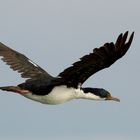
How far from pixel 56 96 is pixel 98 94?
1482 millimetres

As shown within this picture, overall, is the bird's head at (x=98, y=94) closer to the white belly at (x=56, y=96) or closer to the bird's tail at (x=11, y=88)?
the white belly at (x=56, y=96)

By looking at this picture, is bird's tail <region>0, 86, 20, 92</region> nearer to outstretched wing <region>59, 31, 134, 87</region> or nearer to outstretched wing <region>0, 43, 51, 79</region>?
outstretched wing <region>59, 31, 134, 87</region>

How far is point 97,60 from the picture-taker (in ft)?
95.6

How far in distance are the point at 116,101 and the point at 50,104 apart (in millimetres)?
2191

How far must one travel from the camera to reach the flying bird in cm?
2878

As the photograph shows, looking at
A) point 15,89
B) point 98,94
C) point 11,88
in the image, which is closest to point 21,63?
point 11,88

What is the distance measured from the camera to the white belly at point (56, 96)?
30.7 meters

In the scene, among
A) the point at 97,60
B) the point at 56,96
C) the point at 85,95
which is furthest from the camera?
the point at 85,95

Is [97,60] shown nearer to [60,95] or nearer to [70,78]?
[70,78]

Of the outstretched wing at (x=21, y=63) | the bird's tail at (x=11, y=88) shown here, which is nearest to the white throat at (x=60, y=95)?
the bird's tail at (x=11, y=88)

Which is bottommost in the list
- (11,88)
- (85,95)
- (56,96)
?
(56,96)

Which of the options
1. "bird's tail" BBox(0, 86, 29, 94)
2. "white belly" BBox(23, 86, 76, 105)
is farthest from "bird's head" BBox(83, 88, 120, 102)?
"bird's tail" BBox(0, 86, 29, 94)

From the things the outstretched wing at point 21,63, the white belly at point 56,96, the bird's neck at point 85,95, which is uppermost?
the outstretched wing at point 21,63

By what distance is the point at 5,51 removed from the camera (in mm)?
33750
